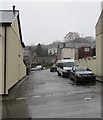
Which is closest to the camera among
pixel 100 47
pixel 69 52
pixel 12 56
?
pixel 12 56

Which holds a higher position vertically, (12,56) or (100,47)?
(100,47)

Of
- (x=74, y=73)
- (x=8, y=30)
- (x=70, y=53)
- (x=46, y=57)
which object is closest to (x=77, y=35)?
(x=46, y=57)

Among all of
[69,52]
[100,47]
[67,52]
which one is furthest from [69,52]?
[100,47]

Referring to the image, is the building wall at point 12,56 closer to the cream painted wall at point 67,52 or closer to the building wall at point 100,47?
the building wall at point 100,47

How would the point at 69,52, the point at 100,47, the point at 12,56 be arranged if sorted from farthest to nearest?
the point at 69,52
the point at 100,47
the point at 12,56

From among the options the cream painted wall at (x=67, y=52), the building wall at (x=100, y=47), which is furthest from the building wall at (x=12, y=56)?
the cream painted wall at (x=67, y=52)

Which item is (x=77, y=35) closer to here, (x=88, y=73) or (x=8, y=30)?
(x=88, y=73)

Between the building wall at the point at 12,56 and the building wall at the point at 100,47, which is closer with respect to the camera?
the building wall at the point at 12,56

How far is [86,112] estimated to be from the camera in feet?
33.5

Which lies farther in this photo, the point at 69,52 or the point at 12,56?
the point at 69,52

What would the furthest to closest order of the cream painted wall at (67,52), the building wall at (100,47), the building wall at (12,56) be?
the cream painted wall at (67,52) < the building wall at (100,47) < the building wall at (12,56)

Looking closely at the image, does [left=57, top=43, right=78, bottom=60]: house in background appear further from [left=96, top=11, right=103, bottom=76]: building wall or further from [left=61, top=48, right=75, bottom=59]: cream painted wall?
[left=96, top=11, right=103, bottom=76]: building wall

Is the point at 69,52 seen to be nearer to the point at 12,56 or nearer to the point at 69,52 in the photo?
the point at 69,52

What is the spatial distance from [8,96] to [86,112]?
705 cm
